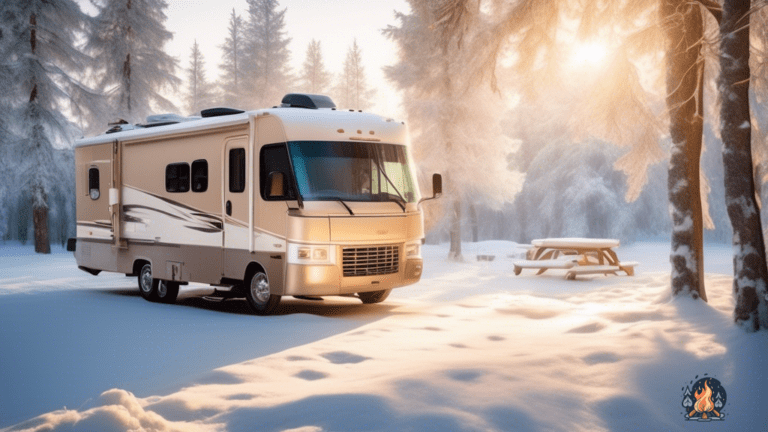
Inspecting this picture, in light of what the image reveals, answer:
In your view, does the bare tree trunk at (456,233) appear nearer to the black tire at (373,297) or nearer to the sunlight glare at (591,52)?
the black tire at (373,297)

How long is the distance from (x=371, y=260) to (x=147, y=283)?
5.25 meters

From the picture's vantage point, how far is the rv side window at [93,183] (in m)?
15.0

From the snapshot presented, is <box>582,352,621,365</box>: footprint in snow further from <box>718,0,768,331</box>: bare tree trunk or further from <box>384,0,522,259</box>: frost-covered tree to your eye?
Answer: <box>384,0,522,259</box>: frost-covered tree

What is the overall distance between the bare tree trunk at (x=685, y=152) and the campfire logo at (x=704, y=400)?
16.1ft

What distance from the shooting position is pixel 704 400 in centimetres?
591

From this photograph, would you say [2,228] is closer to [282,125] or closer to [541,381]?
[282,125]

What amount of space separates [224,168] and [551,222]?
88.1 ft

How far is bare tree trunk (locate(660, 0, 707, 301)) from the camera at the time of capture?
10.9 meters

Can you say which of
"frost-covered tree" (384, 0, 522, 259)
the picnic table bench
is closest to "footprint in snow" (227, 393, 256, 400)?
the picnic table bench

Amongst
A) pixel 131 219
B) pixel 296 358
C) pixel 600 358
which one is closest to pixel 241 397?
pixel 296 358

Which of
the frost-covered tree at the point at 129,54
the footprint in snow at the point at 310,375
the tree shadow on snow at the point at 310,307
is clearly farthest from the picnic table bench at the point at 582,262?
the frost-covered tree at the point at 129,54

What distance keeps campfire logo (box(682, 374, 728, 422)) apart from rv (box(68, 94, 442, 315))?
5.83 meters

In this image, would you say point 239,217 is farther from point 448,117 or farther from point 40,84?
point 40,84

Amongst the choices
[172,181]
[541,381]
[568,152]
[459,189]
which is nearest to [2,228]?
[459,189]
